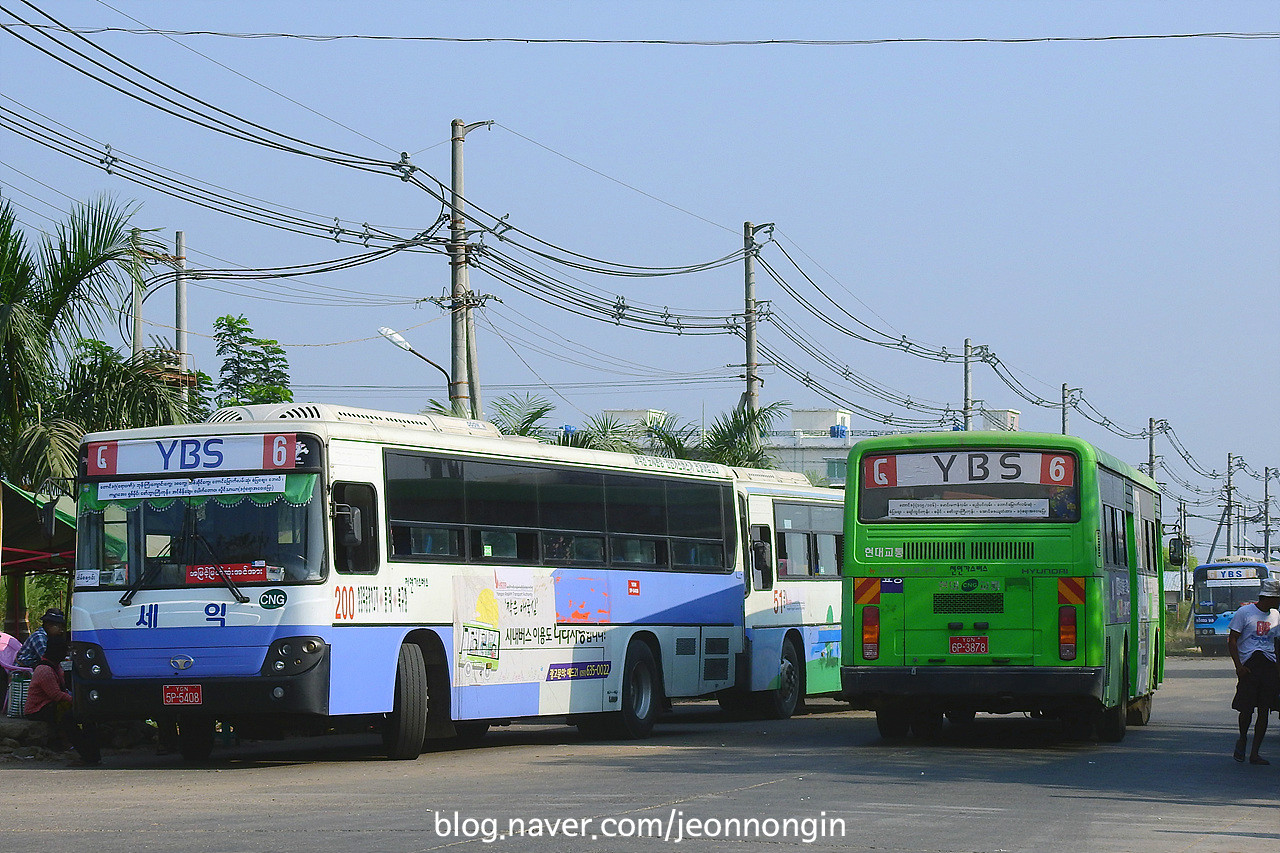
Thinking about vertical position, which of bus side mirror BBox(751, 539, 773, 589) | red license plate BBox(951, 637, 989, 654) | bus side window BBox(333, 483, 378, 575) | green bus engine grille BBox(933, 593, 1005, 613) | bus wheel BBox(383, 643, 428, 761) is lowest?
bus wheel BBox(383, 643, 428, 761)

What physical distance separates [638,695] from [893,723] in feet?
11.1

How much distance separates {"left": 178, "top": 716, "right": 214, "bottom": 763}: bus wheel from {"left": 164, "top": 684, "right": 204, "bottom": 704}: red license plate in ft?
4.22

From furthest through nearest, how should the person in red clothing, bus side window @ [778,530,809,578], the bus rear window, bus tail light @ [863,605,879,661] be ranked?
1. bus side window @ [778,530,809,578]
2. the person in red clothing
3. bus tail light @ [863,605,879,661]
4. the bus rear window

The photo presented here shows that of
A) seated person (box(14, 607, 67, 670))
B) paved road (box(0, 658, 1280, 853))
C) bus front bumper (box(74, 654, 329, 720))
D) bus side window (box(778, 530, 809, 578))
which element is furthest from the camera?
bus side window (box(778, 530, 809, 578))

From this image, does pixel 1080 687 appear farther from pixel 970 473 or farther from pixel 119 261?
pixel 119 261

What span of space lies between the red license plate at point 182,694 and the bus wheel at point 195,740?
129 centimetres

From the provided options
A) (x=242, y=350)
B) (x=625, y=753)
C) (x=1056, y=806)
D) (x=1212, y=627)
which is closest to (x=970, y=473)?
(x=625, y=753)

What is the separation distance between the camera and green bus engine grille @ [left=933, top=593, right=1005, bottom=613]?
17.2m

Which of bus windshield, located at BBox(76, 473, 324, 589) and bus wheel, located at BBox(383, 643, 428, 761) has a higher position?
bus windshield, located at BBox(76, 473, 324, 589)

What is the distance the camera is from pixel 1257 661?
630 inches

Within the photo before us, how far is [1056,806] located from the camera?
12.3 m

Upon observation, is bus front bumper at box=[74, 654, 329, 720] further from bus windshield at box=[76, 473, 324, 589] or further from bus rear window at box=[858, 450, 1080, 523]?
bus rear window at box=[858, 450, 1080, 523]

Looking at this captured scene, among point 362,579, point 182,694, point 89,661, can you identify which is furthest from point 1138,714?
point 89,661

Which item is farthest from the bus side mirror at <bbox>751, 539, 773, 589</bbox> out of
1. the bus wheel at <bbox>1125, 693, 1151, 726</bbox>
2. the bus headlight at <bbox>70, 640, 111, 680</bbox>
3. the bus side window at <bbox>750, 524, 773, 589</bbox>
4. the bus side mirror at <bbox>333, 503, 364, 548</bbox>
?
the bus headlight at <bbox>70, 640, 111, 680</bbox>
